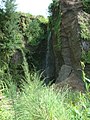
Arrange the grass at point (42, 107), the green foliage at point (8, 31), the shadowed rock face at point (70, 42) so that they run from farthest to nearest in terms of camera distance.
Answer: the green foliage at point (8, 31)
the shadowed rock face at point (70, 42)
the grass at point (42, 107)

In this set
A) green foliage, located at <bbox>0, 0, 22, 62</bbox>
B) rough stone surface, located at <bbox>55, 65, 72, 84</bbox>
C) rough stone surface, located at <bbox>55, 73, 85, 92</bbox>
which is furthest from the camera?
green foliage, located at <bbox>0, 0, 22, 62</bbox>

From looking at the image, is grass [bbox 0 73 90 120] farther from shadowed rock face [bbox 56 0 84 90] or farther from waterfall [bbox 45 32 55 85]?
waterfall [bbox 45 32 55 85]

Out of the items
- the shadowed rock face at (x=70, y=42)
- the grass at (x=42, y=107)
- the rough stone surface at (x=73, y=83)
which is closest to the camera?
the grass at (x=42, y=107)

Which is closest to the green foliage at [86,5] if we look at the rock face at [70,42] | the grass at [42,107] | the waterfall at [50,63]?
the rock face at [70,42]

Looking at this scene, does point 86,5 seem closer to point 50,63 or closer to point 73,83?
point 73,83

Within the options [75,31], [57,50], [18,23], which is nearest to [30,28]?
[18,23]

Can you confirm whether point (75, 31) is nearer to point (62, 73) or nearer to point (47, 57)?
point (62, 73)

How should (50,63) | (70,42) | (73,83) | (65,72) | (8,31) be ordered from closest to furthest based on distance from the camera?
(73,83), (65,72), (70,42), (8,31), (50,63)

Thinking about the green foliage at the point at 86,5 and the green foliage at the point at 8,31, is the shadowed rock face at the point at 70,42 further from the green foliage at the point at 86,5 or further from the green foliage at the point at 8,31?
the green foliage at the point at 8,31

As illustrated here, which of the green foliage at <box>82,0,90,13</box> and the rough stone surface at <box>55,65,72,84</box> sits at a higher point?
the green foliage at <box>82,0,90,13</box>

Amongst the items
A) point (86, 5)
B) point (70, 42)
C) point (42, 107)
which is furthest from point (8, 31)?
point (42, 107)

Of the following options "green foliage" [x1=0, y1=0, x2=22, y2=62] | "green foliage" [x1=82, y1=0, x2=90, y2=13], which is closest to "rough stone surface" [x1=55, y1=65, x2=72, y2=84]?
"green foliage" [x1=82, y1=0, x2=90, y2=13]

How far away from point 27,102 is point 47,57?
17876 mm

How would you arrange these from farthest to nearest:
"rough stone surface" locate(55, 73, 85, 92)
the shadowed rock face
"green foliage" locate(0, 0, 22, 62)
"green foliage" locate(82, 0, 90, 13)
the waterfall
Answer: "green foliage" locate(0, 0, 22, 62), the waterfall, "green foliage" locate(82, 0, 90, 13), the shadowed rock face, "rough stone surface" locate(55, 73, 85, 92)
